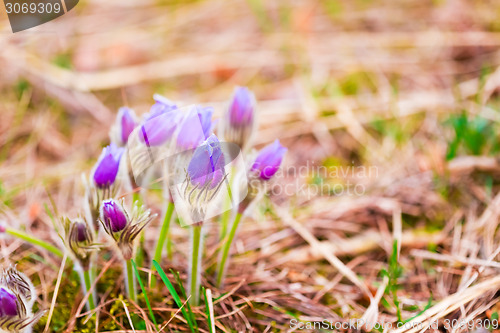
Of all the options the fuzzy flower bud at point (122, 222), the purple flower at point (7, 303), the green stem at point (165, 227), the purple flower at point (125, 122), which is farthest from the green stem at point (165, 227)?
the purple flower at point (7, 303)

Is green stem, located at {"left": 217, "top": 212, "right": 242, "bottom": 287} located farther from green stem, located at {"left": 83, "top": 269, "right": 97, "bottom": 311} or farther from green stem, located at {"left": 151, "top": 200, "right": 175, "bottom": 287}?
green stem, located at {"left": 83, "top": 269, "right": 97, "bottom": 311}

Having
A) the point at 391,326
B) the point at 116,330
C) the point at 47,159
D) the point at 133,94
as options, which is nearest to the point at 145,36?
the point at 133,94

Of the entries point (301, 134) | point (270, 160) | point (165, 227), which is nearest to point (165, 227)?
point (165, 227)

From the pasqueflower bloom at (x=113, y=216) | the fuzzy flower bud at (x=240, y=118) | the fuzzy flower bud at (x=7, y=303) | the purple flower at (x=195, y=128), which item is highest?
the purple flower at (x=195, y=128)

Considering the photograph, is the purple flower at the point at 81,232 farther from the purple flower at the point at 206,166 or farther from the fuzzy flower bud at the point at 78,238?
the purple flower at the point at 206,166

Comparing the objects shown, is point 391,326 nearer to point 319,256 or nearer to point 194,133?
point 319,256
